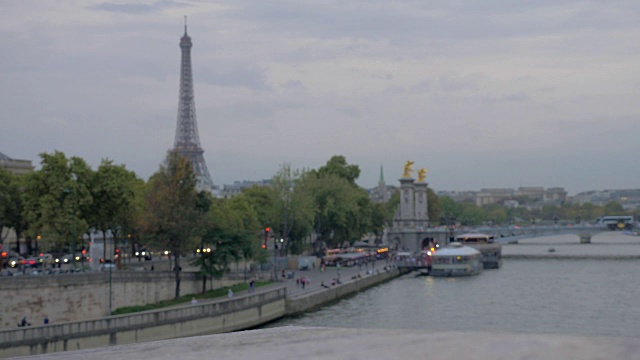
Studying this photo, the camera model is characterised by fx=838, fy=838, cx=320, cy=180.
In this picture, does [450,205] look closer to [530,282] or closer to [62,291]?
[530,282]

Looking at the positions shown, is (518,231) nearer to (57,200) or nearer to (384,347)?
(57,200)

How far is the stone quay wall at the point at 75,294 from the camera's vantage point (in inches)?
1136

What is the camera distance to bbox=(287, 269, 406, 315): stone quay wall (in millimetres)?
39500

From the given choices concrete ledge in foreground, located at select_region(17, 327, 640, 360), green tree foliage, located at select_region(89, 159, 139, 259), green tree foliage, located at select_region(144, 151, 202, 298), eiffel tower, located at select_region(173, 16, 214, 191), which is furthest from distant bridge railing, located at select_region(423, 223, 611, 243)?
concrete ledge in foreground, located at select_region(17, 327, 640, 360)

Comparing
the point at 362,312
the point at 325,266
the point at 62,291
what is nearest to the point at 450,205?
the point at 325,266

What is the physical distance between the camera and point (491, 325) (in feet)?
114

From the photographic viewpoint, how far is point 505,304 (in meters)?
42.0

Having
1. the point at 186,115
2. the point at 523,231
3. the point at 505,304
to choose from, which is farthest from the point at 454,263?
the point at 186,115

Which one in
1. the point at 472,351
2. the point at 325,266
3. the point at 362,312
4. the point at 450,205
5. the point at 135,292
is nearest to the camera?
the point at 472,351

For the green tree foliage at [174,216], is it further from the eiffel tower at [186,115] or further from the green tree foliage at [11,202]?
the eiffel tower at [186,115]

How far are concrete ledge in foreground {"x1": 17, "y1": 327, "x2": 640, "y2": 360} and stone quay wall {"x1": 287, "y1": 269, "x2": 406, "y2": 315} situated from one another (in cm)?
3356

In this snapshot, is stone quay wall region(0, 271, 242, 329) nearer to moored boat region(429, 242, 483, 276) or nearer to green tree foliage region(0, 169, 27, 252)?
green tree foliage region(0, 169, 27, 252)

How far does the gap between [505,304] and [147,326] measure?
68.0 feet

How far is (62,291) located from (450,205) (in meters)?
121
